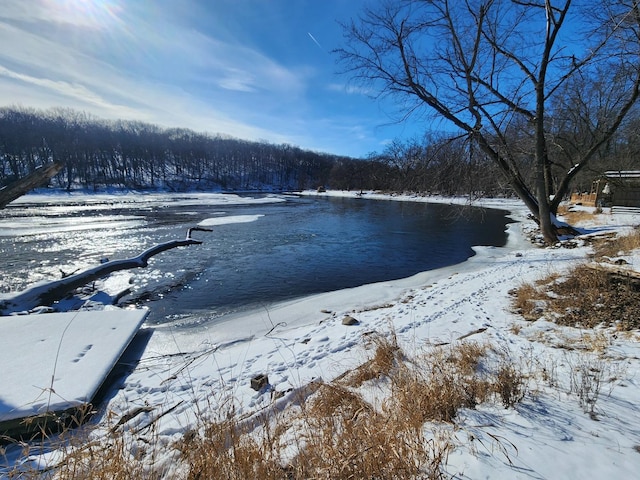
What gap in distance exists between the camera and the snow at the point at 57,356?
3436mm

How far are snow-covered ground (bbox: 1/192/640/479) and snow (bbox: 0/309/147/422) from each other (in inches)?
18.8

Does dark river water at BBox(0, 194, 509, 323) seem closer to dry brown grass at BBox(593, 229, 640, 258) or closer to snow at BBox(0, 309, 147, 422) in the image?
snow at BBox(0, 309, 147, 422)

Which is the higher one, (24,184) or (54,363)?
(24,184)

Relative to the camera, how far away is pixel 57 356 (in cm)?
428

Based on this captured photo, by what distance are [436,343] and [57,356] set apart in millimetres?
5836

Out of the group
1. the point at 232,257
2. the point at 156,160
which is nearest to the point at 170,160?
the point at 156,160

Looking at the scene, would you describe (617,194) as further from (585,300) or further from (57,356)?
(57,356)

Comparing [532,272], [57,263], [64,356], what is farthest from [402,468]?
[57,263]

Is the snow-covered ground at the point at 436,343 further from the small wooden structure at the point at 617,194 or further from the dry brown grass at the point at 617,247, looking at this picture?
the small wooden structure at the point at 617,194

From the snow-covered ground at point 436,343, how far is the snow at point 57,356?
48 centimetres

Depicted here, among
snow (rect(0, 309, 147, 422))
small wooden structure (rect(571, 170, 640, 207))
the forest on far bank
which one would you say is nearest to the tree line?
the forest on far bank

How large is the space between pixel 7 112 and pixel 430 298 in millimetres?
110619

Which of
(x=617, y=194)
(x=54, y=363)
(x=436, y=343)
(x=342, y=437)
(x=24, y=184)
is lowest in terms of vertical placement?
(x=54, y=363)

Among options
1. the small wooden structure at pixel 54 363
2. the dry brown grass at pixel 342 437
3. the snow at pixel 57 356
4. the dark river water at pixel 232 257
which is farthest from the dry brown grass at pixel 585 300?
the snow at pixel 57 356
